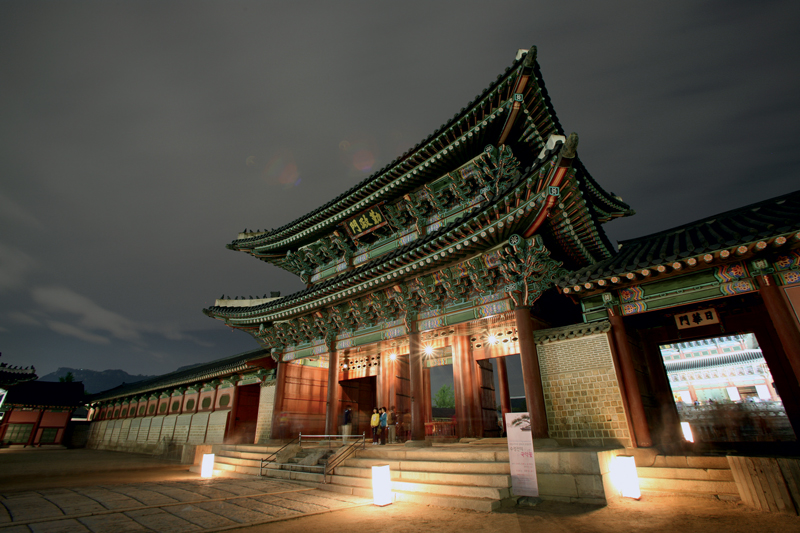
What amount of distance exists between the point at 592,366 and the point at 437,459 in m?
4.78

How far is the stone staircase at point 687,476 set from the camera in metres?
6.90

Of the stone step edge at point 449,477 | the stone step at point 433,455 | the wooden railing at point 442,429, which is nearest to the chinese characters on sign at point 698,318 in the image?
the stone step at point 433,455

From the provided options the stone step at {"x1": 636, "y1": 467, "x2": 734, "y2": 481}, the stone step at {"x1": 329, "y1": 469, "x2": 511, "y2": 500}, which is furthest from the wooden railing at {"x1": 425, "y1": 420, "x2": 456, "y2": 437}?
the stone step at {"x1": 636, "y1": 467, "x2": 734, "y2": 481}

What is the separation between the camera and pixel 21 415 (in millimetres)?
35469

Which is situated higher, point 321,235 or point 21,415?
point 321,235

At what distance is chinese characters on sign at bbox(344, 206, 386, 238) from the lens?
55.7 ft

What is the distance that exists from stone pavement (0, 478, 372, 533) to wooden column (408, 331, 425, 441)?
3938mm

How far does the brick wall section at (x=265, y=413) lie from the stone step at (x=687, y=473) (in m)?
15.4

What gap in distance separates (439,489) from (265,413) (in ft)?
44.0

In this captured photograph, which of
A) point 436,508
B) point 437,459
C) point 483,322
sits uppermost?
point 483,322

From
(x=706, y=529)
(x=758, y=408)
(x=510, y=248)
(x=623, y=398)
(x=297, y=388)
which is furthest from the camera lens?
(x=297, y=388)

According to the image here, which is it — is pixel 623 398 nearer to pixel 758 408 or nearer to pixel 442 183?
pixel 442 183

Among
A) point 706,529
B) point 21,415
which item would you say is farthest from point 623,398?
point 21,415

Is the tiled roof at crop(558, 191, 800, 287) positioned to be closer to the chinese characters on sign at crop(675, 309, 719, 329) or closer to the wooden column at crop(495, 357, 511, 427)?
the chinese characters on sign at crop(675, 309, 719, 329)
